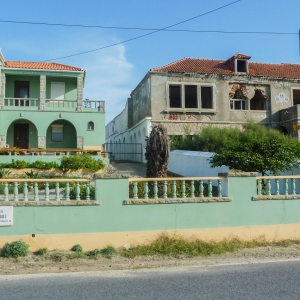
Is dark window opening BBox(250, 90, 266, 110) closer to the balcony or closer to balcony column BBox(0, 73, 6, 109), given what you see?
the balcony

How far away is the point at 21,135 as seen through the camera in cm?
2427

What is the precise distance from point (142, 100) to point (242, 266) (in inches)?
791

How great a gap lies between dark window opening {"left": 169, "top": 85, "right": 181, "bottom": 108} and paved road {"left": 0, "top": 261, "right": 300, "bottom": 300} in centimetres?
1753

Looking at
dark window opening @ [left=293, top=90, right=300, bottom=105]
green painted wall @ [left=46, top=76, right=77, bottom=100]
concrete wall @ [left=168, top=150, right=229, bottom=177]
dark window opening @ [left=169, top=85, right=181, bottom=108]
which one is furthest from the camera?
dark window opening @ [left=293, top=90, right=300, bottom=105]

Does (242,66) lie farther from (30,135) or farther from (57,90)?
(30,135)

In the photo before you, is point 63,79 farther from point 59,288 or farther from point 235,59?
point 59,288

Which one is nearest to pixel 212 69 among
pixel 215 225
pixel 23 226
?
pixel 215 225

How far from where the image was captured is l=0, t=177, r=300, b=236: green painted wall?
7453 mm

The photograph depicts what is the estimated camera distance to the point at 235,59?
963 inches

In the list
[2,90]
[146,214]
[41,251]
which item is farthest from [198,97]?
[41,251]

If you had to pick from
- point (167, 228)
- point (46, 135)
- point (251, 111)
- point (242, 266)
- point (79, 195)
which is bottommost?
point (242, 266)

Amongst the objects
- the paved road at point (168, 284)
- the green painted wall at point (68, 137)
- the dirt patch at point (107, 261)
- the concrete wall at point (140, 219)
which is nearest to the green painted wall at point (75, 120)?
the green painted wall at point (68, 137)

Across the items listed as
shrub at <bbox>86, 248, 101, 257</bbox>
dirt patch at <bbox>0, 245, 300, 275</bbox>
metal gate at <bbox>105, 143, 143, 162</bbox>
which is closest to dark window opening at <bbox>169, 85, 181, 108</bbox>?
metal gate at <bbox>105, 143, 143, 162</bbox>

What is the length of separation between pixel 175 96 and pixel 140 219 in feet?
55.2
